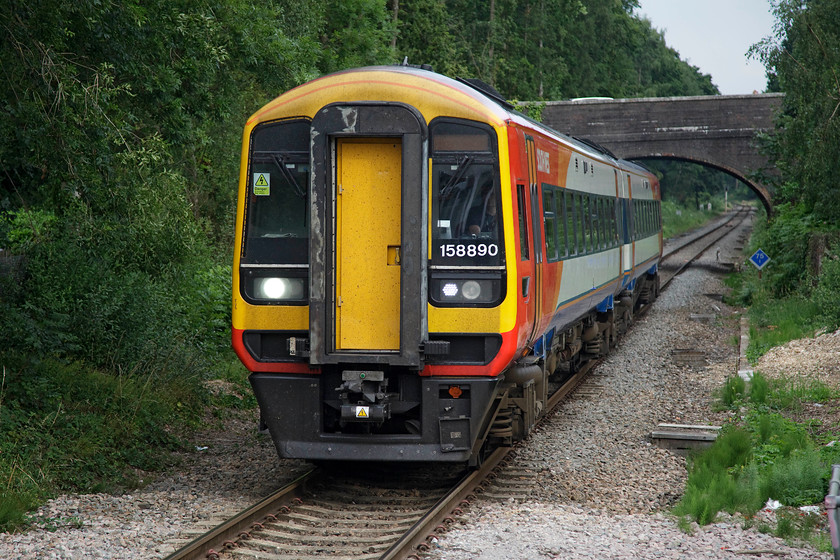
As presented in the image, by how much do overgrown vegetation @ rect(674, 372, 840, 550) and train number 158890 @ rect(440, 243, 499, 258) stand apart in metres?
2.32

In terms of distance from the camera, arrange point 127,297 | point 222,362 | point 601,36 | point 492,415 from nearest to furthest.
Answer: point 492,415
point 127,297
point 222,362
point 601,36

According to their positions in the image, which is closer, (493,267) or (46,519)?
(46,519)

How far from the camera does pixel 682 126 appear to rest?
38344mm

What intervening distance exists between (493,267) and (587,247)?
4.55 meters

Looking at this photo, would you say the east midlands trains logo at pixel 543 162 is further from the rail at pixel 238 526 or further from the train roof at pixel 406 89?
the rail at pixel 238 526

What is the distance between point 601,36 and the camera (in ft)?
204

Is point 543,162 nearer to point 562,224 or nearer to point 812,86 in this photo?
point 562,224

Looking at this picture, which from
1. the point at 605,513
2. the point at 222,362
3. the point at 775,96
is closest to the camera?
the point at 605,513

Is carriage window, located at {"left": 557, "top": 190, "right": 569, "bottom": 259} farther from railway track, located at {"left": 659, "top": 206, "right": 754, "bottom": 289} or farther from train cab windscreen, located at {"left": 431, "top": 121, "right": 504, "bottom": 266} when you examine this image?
railway track, located at {"left": 659, "top": 206, "right": 754, "bottom": 289}

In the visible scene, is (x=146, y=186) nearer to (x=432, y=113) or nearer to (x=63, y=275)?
(x=63, y=275)

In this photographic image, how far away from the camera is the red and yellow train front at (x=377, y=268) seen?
287 inches

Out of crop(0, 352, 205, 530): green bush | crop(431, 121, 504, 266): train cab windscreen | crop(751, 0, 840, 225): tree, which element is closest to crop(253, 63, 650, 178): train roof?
crop(431, 121, 504, 266): train cab windscreen

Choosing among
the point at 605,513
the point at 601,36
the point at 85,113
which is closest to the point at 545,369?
the point at 605,513

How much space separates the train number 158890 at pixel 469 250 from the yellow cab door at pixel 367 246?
14.3 inches
